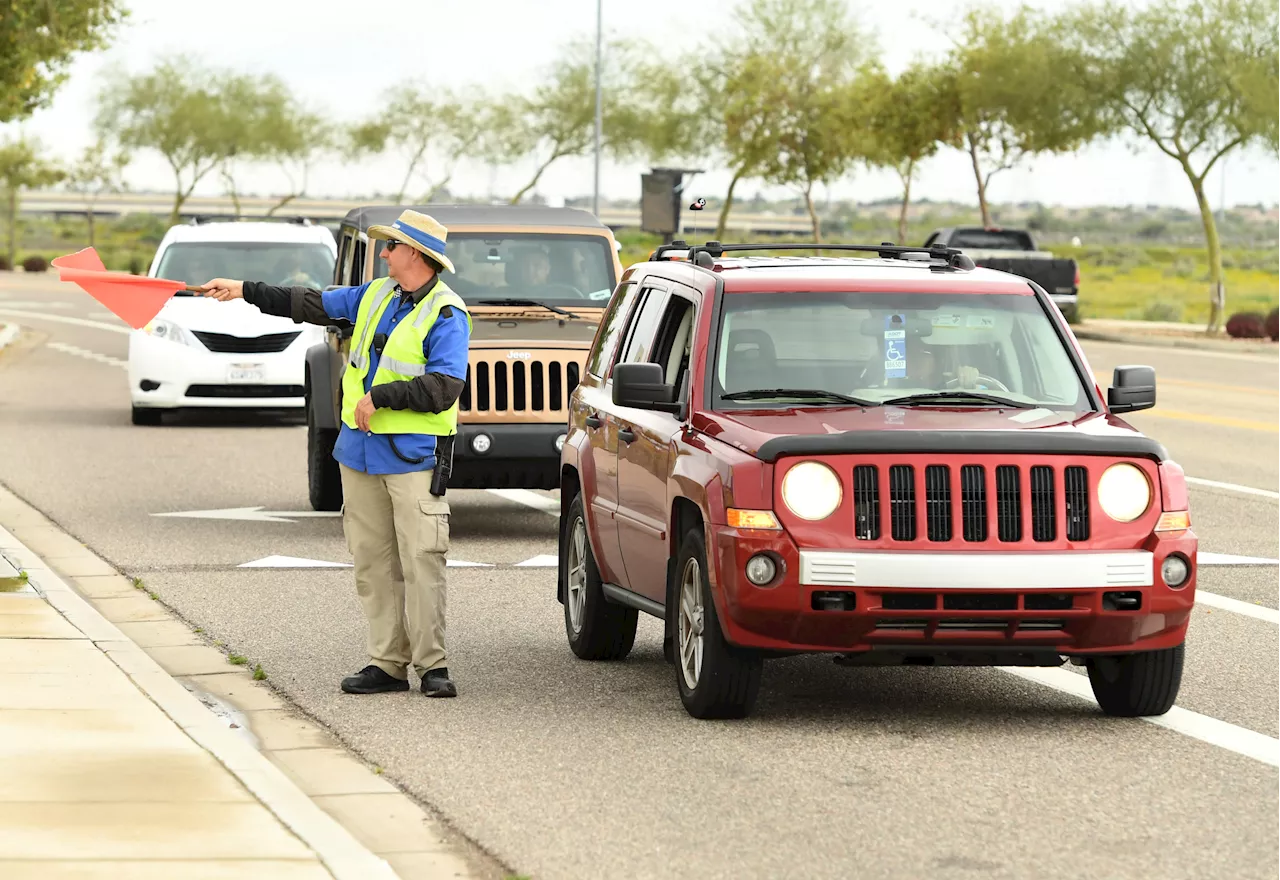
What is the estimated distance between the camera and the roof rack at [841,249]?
956cm

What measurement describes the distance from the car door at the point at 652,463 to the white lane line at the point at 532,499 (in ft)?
21.1

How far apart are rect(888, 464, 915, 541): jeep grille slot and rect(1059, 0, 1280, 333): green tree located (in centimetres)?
3818

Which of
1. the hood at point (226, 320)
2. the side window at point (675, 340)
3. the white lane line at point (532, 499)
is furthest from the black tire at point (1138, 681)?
the hood at point (226, 320)

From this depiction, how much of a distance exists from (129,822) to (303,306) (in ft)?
11.2

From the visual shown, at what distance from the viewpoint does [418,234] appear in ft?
29.0

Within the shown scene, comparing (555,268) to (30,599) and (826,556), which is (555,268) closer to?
(30,599)

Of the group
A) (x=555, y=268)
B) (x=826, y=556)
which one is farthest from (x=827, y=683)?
(x=555, y=268)

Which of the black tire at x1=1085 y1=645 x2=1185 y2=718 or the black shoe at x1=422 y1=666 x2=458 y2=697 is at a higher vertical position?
the black tire at x1=1085 y1=645 x2=1185 y2=718

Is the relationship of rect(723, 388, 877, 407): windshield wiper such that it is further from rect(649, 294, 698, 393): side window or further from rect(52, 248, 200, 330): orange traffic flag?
rect(52, 248, 200, 330): orange traffic flag

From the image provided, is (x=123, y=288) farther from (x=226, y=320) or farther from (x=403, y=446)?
(x=226, y=320)

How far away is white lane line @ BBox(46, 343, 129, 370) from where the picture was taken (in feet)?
110

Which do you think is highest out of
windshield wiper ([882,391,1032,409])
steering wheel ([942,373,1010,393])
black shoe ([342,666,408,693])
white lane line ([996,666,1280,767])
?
steering wheel ([942,373,1010,393])

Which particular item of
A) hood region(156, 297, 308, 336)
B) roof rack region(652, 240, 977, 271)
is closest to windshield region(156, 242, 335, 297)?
hood region(156, 297, 308, 336)

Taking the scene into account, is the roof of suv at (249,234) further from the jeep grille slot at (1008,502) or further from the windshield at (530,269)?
the jeep grille slot at (1008,502)
